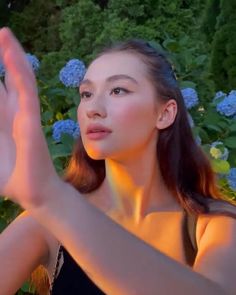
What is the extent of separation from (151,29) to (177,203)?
5.43 metres

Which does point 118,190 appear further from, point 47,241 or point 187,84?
point 187,84

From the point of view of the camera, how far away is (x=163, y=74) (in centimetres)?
180

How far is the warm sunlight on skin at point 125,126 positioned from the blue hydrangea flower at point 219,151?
96cm

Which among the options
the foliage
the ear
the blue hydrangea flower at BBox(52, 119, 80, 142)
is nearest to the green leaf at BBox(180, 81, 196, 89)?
the blue hydrangea flower at BBox(52, 119, 80, 142)

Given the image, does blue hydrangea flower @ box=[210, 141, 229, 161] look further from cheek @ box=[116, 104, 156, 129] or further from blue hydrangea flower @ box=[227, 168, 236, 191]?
cheek @ box=[116, 104, 156, 129]

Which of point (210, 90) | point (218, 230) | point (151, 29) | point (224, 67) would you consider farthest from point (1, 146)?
point (224, 67)

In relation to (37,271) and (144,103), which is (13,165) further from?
(37,271)

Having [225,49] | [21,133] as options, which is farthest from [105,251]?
[225,49]

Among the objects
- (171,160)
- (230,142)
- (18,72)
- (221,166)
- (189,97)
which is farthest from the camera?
(230,142)

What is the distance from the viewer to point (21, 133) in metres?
1.02

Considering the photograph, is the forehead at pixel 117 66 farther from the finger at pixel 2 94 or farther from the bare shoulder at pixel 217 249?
the finger at pixel 2 94

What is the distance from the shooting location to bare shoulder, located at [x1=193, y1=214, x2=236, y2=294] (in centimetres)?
132

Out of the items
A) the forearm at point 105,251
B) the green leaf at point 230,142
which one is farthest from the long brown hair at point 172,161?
the green leaf at point 230,142

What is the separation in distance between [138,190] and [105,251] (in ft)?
2.28
